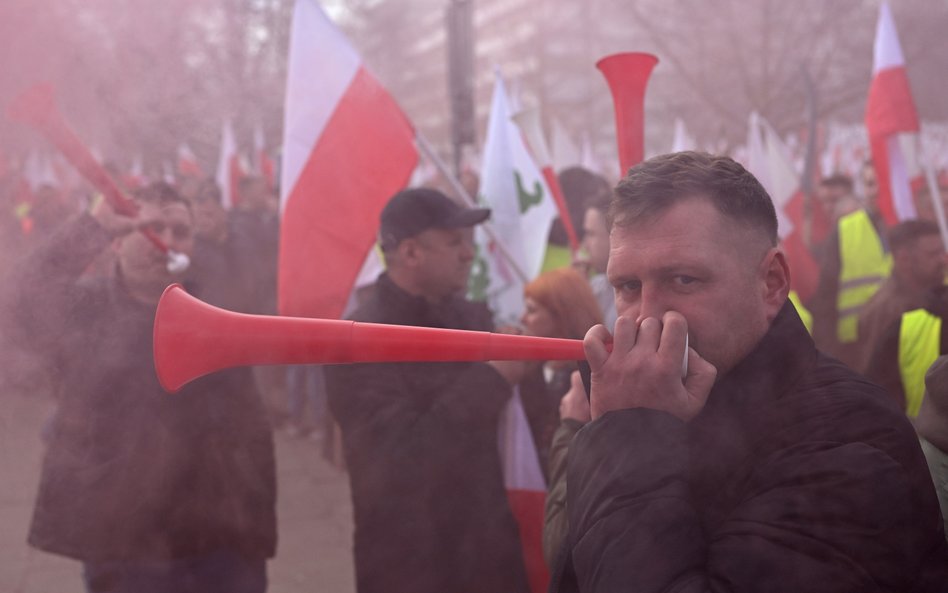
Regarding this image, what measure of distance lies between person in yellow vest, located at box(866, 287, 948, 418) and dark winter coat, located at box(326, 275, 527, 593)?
5.31 feet

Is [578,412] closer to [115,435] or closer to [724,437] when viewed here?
[724,437]

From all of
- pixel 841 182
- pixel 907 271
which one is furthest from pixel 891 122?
pixel 841 182

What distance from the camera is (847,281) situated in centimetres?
486

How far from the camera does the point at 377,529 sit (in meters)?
2.31

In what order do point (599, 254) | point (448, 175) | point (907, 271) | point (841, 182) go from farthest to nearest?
point (841, 182) < point (599, 254) < point (907, 271) < point (448, 175)

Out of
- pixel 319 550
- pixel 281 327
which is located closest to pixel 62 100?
pixel 319 550

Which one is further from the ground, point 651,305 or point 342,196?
point 342,196

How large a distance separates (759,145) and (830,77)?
34.6ft

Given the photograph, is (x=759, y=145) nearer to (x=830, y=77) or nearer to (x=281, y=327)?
(x=281, y=327)

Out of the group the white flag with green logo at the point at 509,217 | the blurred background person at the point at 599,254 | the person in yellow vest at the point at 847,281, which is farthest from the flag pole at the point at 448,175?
the person in yellow vest at the point at 847,281

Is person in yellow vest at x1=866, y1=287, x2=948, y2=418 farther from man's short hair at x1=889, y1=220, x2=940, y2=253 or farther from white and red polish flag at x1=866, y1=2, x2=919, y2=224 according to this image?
white and red polish flag at x1=866, y1=2, x2=919, y2=224

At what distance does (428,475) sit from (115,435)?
83cm

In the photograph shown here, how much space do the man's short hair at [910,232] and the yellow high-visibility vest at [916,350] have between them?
1.81ft

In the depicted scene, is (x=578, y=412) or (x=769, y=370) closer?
(x=769, y=370)
